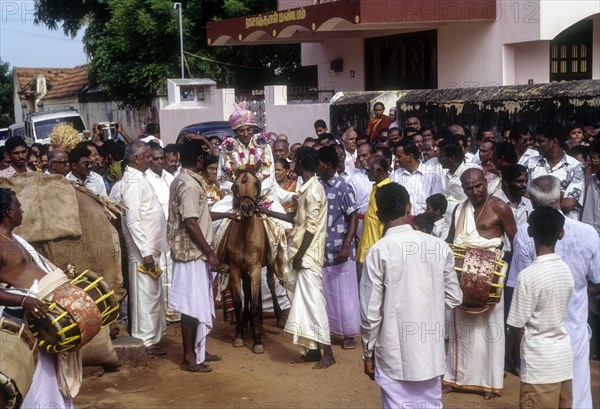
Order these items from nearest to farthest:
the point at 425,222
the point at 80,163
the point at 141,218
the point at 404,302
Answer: the point at 404,302 → the point at 425,222 → the point at 141,218 → the point at 80,163

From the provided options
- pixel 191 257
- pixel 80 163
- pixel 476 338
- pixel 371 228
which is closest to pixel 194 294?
pixel 191 257

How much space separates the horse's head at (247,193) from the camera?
320 inches

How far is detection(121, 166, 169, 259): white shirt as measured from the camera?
7.98 m

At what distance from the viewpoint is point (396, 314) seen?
5.19 metres

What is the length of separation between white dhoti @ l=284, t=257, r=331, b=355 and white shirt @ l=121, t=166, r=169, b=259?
4.52 feet

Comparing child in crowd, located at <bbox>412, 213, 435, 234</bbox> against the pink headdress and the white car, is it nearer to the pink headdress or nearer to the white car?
the pink headdress

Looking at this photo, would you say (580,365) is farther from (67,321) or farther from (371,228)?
(67,321)

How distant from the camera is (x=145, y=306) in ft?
27.2

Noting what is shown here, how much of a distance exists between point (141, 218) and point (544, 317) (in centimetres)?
406

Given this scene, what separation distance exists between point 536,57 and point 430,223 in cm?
1169

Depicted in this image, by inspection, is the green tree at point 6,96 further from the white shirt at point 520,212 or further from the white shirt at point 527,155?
the white shirt at point 520,212

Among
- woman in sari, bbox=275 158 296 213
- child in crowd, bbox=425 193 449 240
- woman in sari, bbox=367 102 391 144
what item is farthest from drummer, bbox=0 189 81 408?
woman in sari, bbox=367 102 391 144

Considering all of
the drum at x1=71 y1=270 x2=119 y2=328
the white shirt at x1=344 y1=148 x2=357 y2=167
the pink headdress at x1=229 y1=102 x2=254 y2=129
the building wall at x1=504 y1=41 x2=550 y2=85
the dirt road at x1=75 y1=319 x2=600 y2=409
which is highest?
the building wall at x1=504 y1=41 x2=550 y2=85

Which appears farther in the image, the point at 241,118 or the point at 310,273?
the point at 241,118
